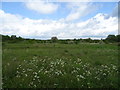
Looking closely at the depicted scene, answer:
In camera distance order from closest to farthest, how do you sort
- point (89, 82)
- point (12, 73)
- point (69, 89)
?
point (69, 89)
point (89, 82)
point (12, 73)

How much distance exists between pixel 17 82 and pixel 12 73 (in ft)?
3.66

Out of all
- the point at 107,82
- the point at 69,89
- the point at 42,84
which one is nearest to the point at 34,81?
the point at 42,84

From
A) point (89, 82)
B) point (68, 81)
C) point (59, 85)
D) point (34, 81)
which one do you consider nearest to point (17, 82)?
point (34, 81)

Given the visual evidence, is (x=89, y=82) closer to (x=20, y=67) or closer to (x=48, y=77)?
(x=48, y=77)

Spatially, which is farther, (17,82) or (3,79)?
(3,79)

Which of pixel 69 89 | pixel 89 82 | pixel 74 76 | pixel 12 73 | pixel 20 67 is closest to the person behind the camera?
pixel 69 89

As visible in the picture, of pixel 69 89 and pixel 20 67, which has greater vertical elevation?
pixel 20 67

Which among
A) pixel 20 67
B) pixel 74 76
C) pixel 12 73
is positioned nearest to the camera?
pixel 74 76

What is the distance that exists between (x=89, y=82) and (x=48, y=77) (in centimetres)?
165

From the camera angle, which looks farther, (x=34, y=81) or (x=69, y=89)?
(x=34, y=81)

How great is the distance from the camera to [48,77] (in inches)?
235

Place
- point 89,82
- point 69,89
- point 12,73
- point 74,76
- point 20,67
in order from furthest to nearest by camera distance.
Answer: point 20,67 → point 12,73 → point 74,76 → point 89,82 → point 69,89

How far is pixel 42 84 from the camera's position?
18.2 feet

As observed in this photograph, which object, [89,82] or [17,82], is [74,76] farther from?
[17,82]
